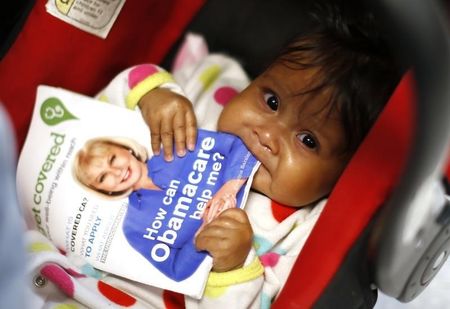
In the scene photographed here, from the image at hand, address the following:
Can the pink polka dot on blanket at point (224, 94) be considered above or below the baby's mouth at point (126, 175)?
above

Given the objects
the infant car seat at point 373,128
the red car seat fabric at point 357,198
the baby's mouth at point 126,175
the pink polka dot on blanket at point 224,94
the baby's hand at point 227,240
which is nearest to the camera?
the infant car seat at point 373,128

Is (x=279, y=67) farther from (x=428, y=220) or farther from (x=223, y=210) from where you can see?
(x=428, y=220)

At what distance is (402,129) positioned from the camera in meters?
0.75

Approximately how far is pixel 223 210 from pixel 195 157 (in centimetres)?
10

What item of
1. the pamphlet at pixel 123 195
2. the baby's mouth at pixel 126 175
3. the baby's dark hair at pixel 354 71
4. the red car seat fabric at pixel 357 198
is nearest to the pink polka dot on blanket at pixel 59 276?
the pamphlet at pixel 123 195

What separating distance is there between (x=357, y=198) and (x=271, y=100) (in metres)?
0.24

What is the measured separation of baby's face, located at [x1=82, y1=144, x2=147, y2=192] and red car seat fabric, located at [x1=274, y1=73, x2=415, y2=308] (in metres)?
0.29

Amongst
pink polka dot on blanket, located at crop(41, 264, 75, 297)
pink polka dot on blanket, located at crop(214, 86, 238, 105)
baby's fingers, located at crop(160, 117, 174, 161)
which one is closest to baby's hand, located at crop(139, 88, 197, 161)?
baby's fingers, located at crop(160, 117, 174, 161)

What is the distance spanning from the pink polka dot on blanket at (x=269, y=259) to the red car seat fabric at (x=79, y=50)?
1.26ft

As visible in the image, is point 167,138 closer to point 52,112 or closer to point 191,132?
point 191,132

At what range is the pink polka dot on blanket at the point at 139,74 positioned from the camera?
1019 mm

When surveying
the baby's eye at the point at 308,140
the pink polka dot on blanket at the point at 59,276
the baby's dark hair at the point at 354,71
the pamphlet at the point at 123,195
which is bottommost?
the pink polka dot on blanket at the point at 59,276

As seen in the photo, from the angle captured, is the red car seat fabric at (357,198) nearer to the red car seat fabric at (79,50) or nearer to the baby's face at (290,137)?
the baby's face at (290,137)

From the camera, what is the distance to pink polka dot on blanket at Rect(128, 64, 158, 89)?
1019 mm
